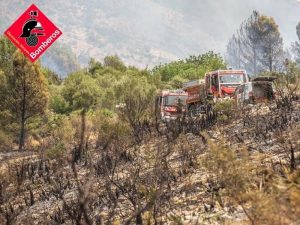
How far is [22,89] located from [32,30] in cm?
537

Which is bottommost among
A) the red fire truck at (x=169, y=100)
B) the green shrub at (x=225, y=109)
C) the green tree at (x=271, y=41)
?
the green shrub at (x=225, y=109)

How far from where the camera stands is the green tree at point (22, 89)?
29.1m

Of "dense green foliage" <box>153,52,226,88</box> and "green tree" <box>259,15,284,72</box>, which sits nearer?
"dense green foliage" <box>153,52,226,88</box>

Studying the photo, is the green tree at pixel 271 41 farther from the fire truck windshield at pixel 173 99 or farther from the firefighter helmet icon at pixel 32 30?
the firefighter helmet icon at pixel 32 30

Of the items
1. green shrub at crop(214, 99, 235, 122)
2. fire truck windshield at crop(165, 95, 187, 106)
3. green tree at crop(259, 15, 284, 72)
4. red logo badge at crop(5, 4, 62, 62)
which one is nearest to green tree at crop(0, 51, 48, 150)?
red logo badge at crop(5, 4, 62, 62)

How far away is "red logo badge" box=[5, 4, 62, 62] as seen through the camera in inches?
919

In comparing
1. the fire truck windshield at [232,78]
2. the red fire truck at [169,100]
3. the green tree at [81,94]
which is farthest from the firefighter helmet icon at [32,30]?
the green tree at [81,94]

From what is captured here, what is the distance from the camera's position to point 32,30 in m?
25.0

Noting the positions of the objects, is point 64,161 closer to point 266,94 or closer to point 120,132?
point 120,132

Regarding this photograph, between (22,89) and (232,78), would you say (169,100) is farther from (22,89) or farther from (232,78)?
(22,89)

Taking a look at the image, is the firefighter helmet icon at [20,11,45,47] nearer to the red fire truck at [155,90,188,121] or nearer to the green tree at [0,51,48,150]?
the green tree at [0,51,48,150]

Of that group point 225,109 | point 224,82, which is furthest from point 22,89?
point 225,109

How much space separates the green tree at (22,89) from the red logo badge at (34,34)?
3788 millimetres

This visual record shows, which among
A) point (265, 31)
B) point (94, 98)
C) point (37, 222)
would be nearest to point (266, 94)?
point (37, 222)
